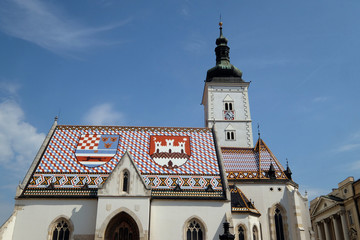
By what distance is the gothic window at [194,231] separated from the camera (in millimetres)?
23969

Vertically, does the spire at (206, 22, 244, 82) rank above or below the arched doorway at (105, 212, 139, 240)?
above

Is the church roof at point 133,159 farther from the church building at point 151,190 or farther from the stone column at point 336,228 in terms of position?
the stone column at point 336,228

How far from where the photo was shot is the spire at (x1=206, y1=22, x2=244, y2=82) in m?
44.0

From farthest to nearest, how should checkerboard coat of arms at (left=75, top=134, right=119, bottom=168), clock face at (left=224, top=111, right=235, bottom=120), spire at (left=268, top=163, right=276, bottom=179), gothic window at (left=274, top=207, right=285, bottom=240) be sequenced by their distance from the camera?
clock face at (left=224, top=111, right=235, bottom=120), spire at (left=268, top=163, right=276, bottom=179), gothic window at (left=274, top=207, right=285, bottom=240), checkerboard coat of arms at (left=75, top=134, right=119, bottom=168)

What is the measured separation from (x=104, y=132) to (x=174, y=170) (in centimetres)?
758

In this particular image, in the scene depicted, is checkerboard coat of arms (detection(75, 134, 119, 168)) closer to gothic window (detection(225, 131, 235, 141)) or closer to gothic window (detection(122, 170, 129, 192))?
gothic window (detection(122, 170, 129, 192))

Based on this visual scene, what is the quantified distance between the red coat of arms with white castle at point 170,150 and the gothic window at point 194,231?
15.9 feet

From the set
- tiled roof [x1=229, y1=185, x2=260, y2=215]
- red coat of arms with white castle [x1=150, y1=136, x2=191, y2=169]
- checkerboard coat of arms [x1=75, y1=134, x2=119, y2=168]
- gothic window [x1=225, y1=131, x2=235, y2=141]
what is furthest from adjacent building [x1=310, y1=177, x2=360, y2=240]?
checkerboard coat of arms [x1=75, y1=134, x2=119, y2=168]

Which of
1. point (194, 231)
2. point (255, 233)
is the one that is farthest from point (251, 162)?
point (194, 231)

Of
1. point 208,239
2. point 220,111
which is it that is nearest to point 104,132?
point 208,239

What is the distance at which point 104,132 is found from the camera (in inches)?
1204

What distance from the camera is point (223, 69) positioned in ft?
145

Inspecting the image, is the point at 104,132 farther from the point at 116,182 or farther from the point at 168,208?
the point at 168,208

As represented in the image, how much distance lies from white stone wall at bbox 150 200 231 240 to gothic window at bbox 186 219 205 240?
1.07ft
